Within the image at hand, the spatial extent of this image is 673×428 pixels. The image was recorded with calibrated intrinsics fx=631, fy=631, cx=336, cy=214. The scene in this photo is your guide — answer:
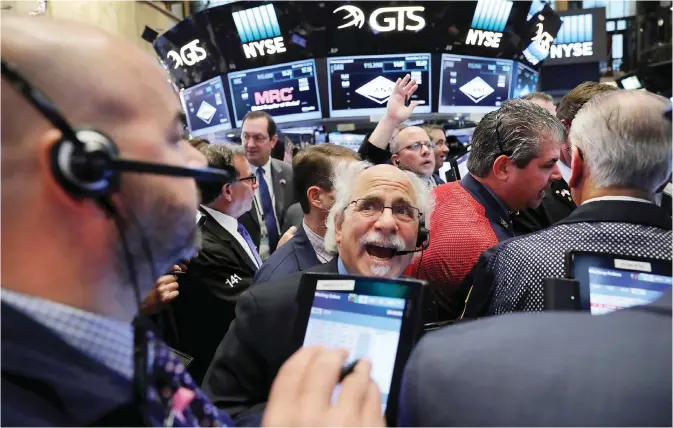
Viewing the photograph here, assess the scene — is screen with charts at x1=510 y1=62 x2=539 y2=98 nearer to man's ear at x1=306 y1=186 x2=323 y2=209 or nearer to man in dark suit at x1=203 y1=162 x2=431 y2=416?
man's ear at x1=306 y1=186 x2=323 y2=209

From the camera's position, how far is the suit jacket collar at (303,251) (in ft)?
7.48

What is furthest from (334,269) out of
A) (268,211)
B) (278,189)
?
(278,189)

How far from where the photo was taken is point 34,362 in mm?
656

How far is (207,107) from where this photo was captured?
8641 mm

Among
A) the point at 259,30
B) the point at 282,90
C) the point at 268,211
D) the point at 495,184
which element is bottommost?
the point at 268,211

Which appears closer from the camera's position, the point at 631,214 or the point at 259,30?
the point at 631,214

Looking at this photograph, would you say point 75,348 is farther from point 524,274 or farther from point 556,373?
point 524,274

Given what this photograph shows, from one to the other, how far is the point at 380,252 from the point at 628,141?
0.84 meters

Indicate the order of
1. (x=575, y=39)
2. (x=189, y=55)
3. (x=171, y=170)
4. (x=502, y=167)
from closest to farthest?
(x=171, y=170) < (x=502, y=167) < (x=189, y=55) < (x=575, y=39)

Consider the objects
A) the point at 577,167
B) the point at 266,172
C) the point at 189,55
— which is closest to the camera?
the point at 577,167

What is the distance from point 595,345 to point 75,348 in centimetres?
56

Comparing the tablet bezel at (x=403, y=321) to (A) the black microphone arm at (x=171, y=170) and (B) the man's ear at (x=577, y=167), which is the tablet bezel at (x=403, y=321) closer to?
(A) the black microphone arm at (x=171, y=170)

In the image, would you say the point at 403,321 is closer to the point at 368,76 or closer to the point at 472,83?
the point at 368,76

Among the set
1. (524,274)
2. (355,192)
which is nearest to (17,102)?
(524,274)
